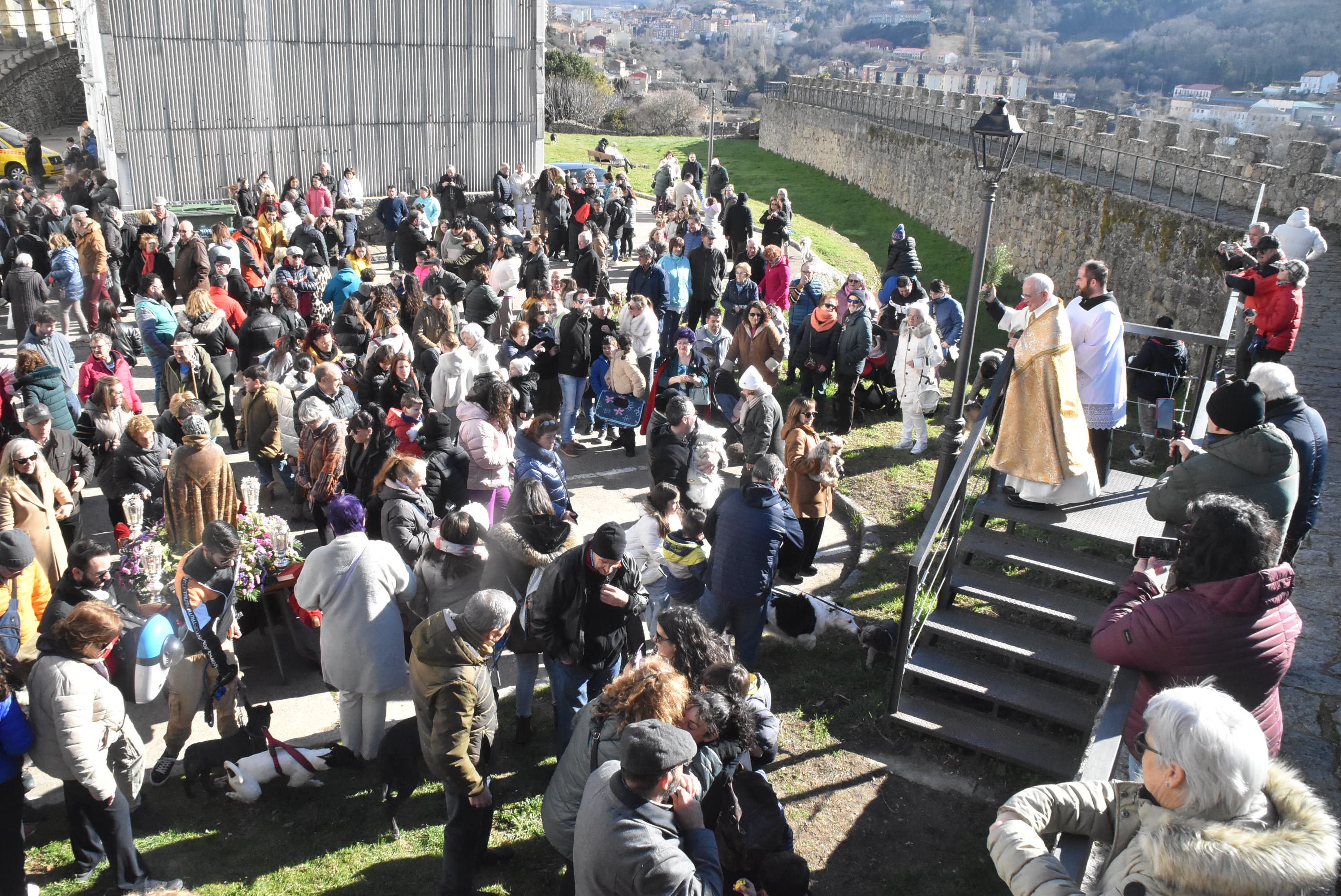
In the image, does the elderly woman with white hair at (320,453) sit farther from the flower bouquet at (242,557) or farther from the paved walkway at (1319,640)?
the paved walkway at (1319,640)

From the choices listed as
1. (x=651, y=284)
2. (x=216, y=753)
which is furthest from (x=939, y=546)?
(x=651, y=284)

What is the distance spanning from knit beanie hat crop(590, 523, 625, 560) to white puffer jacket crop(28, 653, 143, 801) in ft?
7.39

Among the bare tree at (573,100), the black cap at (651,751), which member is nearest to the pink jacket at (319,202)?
the black cap at (651,751)

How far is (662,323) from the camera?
11977 mm

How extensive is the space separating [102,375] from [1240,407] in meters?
8.39

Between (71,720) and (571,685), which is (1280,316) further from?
(71,720)

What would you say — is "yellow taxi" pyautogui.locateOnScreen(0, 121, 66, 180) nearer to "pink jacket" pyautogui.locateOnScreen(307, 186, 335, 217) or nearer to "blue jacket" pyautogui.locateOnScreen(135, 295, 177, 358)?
"pink jacket" pyautogui.locateOnScreen(307, 186, 335, 217)

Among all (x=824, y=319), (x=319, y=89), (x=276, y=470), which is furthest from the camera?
(x=319, y=89)

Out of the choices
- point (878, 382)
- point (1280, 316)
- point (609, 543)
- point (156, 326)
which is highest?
point (1280, 316)

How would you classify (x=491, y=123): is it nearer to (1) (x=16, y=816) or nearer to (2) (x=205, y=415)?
(2) (x=205, y=415)

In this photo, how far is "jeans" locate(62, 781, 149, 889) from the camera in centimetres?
437

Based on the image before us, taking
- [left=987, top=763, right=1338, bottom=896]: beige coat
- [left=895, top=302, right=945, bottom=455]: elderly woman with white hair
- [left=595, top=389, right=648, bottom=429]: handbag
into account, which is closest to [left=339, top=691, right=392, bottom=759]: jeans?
[left=987, top=763, right=1338, bottom=896]: beige coat

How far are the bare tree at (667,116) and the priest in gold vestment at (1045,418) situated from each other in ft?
144

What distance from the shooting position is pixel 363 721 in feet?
17.5
